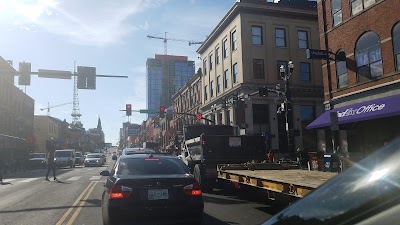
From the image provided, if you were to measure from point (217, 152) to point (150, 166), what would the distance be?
7.17m

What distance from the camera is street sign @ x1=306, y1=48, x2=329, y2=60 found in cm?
Answer: 2275

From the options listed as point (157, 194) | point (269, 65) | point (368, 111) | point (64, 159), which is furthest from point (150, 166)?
point (64, 159)

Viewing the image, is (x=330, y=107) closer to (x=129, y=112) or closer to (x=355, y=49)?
(x=355, y=49)

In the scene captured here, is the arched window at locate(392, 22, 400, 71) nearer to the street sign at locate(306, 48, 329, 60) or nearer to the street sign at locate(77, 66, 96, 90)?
the street sign at locate(306, 48, 329, 60)

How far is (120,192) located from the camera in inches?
241

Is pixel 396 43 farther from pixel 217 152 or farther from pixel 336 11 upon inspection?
pixel 217 152

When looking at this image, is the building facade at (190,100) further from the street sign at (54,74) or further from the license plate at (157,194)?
the license plate at (157,194)

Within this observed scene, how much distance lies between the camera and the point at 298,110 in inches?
1533

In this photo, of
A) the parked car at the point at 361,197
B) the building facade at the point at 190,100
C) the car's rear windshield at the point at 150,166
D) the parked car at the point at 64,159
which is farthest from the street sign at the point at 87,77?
the building facade at the point at 190,100

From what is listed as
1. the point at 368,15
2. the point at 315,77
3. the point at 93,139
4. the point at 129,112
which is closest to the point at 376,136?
the point at 368,15

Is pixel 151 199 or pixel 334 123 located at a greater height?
pixel 334 123

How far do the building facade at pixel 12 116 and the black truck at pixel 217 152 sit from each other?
3464 centimetres

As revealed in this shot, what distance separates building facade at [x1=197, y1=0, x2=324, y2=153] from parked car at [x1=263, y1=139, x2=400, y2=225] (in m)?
34.4

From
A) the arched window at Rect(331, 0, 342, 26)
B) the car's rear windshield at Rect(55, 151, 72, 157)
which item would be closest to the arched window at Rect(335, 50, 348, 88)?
the arched window at Rect(331, 0, 342, 26)
